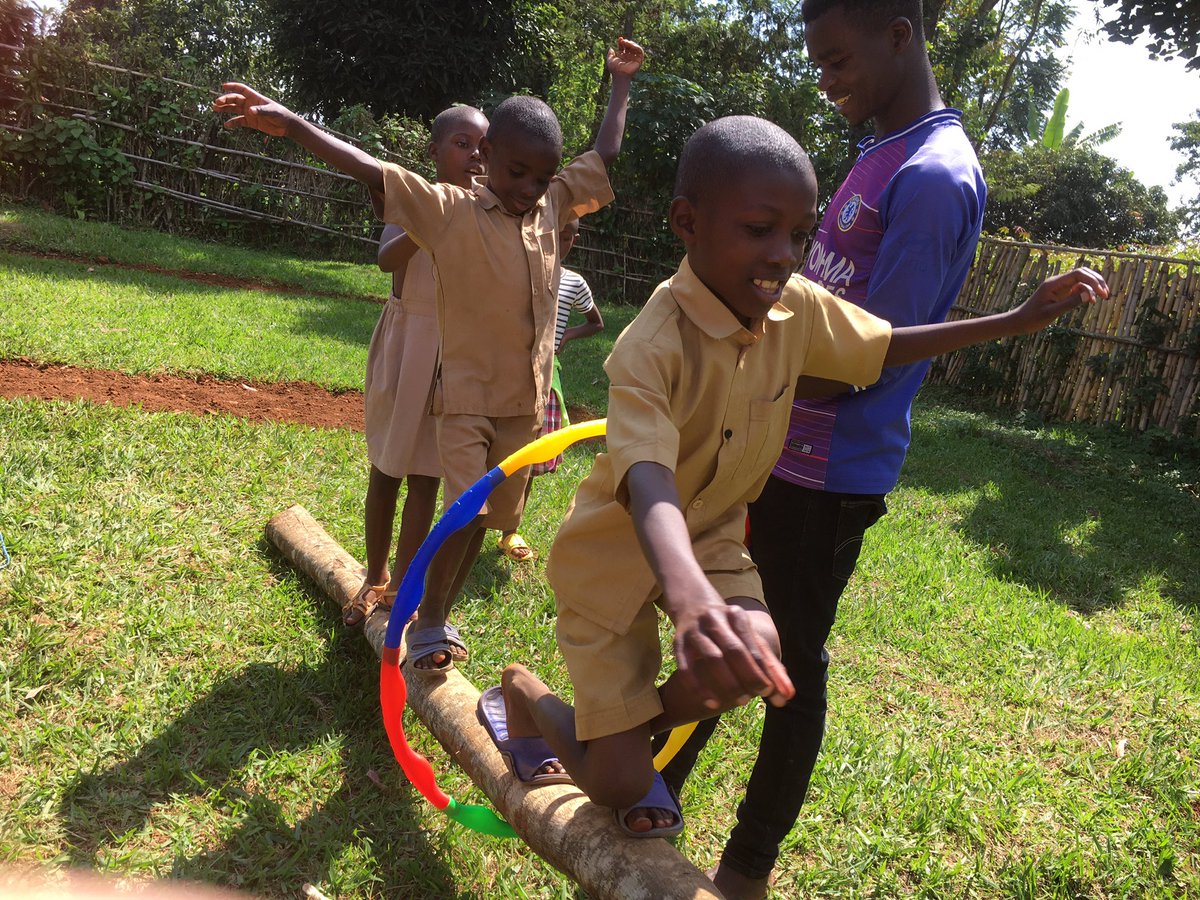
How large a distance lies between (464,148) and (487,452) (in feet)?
4.41

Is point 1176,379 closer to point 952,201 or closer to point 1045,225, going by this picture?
point 952,201

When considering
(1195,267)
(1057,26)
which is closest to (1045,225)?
(1057,26)

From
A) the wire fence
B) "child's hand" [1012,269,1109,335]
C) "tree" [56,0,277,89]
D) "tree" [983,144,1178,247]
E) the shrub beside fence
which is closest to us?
"child's hand" [1012,269,1109,335]

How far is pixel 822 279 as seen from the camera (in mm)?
2529

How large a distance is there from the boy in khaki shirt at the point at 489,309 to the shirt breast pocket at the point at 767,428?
52.9 inches

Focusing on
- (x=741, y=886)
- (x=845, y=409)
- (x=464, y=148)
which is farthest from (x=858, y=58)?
(x=741, y=886)

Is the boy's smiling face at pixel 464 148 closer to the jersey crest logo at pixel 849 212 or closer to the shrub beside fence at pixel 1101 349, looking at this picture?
the jersey crest logo at pixel 849 212

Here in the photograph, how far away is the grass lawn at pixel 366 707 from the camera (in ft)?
8.95

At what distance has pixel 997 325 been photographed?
2221mm

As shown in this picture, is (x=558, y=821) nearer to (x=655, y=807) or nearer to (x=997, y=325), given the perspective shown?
(x=655, y=807)

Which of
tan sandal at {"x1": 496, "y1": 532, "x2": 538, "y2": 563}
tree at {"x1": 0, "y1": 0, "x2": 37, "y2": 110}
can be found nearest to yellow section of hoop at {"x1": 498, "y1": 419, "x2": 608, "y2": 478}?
tan sandal at {"x1": 496, "y1": 532, "x2": 538, "y2": 563}

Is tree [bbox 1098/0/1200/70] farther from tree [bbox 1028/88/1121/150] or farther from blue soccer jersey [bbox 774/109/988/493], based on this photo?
tree [bbox 1028/88/1121/150]

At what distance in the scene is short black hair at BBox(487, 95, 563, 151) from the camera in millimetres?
3078

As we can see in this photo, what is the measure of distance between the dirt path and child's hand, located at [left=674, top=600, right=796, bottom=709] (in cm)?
514
